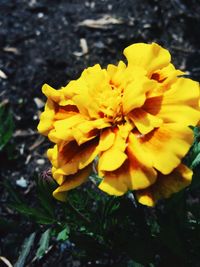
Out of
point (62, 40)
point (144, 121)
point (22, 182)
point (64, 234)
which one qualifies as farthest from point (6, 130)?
→ point (144, 121)

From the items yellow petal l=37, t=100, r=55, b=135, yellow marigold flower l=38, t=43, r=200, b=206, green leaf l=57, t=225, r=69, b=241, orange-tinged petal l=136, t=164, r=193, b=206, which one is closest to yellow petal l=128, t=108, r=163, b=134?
yellow marigold flower l=38, t=43, r=200, b=206

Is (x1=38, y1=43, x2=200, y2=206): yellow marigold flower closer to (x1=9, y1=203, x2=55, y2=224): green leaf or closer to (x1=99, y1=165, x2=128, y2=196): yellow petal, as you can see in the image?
(x1=99, y1=165, x2=128, y2=196): yellow petal

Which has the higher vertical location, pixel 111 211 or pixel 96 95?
pixel 96 95

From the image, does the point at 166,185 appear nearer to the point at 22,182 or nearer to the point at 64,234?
the point at 64,234

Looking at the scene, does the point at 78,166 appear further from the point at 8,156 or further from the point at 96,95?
the point at 8,156

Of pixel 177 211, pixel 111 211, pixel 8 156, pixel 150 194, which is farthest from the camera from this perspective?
pixel 8 156

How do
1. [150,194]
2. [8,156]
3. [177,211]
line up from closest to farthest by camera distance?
1. [150,194]
2. [177,211]
3. [8,156]

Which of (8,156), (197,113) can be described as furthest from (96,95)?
(8,156)
